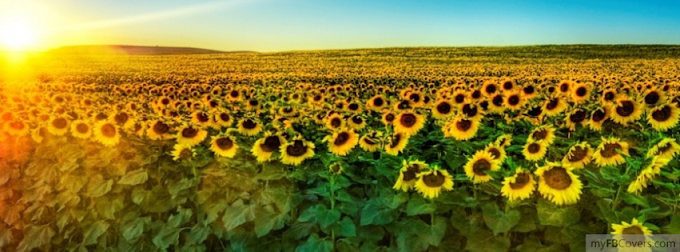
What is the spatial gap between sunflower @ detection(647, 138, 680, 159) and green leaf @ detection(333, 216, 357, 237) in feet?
5.32

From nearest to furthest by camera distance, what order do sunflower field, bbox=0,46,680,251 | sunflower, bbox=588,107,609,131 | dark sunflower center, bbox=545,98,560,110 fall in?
sunflower field, bbox=0,46,680,251 < sunflower, bbox=588,107,609,131 < dark sunflower center, bbox=545,98,560,110

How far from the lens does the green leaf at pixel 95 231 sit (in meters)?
4.63

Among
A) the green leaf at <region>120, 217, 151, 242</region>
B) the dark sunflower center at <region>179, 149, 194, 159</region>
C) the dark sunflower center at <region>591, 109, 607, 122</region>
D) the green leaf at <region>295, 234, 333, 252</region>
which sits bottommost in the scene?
the green leaf at <region>120, 217, 151, 242</region>

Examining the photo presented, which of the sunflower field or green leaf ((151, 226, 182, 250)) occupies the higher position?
the sunflower field

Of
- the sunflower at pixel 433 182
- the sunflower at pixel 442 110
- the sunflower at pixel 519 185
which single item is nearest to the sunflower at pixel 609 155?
the sunflower at pixel 519 185

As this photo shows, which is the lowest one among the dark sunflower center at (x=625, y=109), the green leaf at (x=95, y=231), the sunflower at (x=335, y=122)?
the green leaf at (x=95, y=231)

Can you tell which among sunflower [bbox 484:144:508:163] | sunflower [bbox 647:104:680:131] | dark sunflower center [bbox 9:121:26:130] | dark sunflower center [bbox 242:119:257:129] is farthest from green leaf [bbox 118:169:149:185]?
sunflower [bbox 647:104:680:131]

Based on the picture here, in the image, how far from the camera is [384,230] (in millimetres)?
3793

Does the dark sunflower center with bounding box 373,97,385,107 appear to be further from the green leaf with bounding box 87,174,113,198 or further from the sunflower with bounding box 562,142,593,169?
the sunflower with bounding box 562,142,593,169

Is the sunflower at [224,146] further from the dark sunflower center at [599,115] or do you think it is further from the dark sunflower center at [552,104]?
the dark sunflower center at [552,104]

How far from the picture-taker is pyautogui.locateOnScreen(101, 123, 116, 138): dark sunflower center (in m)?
4.54

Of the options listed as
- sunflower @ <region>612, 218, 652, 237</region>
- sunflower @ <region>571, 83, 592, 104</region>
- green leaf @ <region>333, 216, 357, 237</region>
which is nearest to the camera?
sunflower @ <region>612, 218, 652, 237</region>

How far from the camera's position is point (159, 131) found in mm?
4383

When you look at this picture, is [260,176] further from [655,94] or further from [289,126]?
[655,94]
